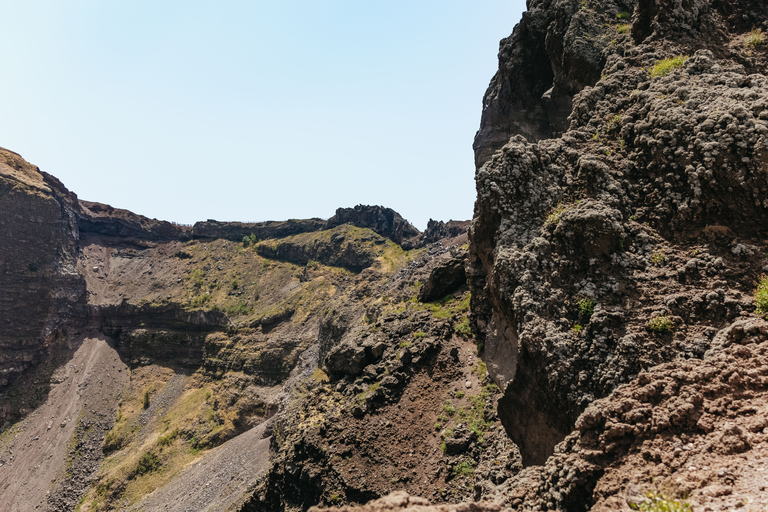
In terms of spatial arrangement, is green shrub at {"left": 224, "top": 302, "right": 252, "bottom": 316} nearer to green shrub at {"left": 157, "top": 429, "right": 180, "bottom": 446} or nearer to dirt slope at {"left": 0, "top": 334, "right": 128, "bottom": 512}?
dirt slope at {"left": 0, "top": 334, "right": 128, "bottom": 512}

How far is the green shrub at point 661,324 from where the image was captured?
22.6 feet

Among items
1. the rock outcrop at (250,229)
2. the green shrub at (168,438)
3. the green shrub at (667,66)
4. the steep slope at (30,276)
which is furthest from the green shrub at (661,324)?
the rock outcrop at (250,229)

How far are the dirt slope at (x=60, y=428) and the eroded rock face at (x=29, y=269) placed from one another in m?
5.41

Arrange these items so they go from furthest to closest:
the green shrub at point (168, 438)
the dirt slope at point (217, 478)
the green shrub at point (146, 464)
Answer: the green shrub at point (168, 438), the green shrub at point (146, 464), the dirt slope at point (217, 478)

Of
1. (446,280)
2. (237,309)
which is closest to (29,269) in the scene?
(237,309)

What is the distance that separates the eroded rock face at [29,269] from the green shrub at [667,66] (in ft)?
239

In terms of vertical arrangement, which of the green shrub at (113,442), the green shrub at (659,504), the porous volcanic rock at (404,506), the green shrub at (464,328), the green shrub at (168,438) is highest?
the green shrub at (464,328)

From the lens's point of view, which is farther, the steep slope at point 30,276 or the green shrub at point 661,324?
the steep slope at point 30,276

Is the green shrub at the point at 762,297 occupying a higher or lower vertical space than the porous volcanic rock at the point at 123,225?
lower

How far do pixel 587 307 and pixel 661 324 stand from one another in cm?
124

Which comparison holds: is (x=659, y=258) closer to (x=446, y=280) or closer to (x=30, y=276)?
(x=446, y=280)

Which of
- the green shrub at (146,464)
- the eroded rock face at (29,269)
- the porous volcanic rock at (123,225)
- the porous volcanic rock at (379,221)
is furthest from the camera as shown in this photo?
the porous volcanic rock at (123,225)

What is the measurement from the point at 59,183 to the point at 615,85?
91.9m

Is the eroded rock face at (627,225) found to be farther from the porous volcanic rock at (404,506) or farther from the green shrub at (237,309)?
the green shrub at (237,309)
